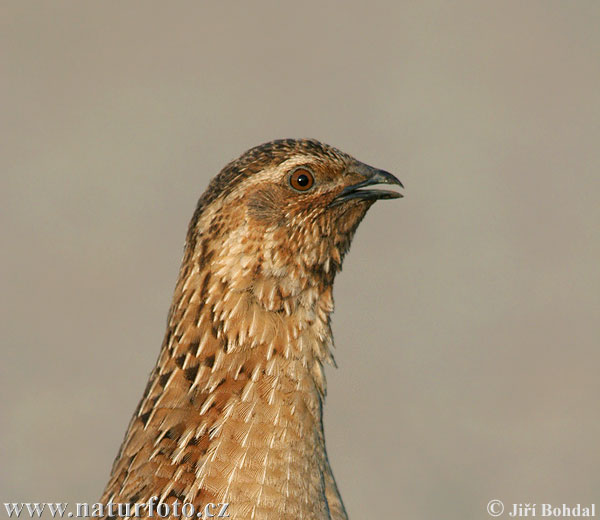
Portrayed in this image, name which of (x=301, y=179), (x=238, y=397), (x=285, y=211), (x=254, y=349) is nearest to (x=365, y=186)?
(x=301, y=179)

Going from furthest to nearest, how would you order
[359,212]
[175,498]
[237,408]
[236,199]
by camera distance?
[359,212] → [236,199] → [237,408] → [175,498]

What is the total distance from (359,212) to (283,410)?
4.28 ft

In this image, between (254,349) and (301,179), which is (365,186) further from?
(254,349)

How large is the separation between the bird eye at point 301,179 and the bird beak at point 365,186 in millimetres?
169

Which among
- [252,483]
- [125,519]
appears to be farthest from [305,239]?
[125,519]

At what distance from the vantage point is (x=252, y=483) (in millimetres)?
4852

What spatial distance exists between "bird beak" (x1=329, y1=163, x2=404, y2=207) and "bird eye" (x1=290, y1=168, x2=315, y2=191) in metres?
0.17

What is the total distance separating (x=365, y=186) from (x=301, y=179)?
0.39 metres

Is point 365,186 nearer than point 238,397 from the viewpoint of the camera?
No

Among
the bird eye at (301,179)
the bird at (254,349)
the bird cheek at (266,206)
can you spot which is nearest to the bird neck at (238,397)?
the bird at (254,349)

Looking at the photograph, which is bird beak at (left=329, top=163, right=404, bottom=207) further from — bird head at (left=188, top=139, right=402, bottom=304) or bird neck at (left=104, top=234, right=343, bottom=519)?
bird neck at (left=104, top=234, right=343, bottom=519)

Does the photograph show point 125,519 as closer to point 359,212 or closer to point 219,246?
point 219,246

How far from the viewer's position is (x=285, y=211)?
18.1 feet

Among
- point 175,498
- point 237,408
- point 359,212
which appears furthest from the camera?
point 359,212
